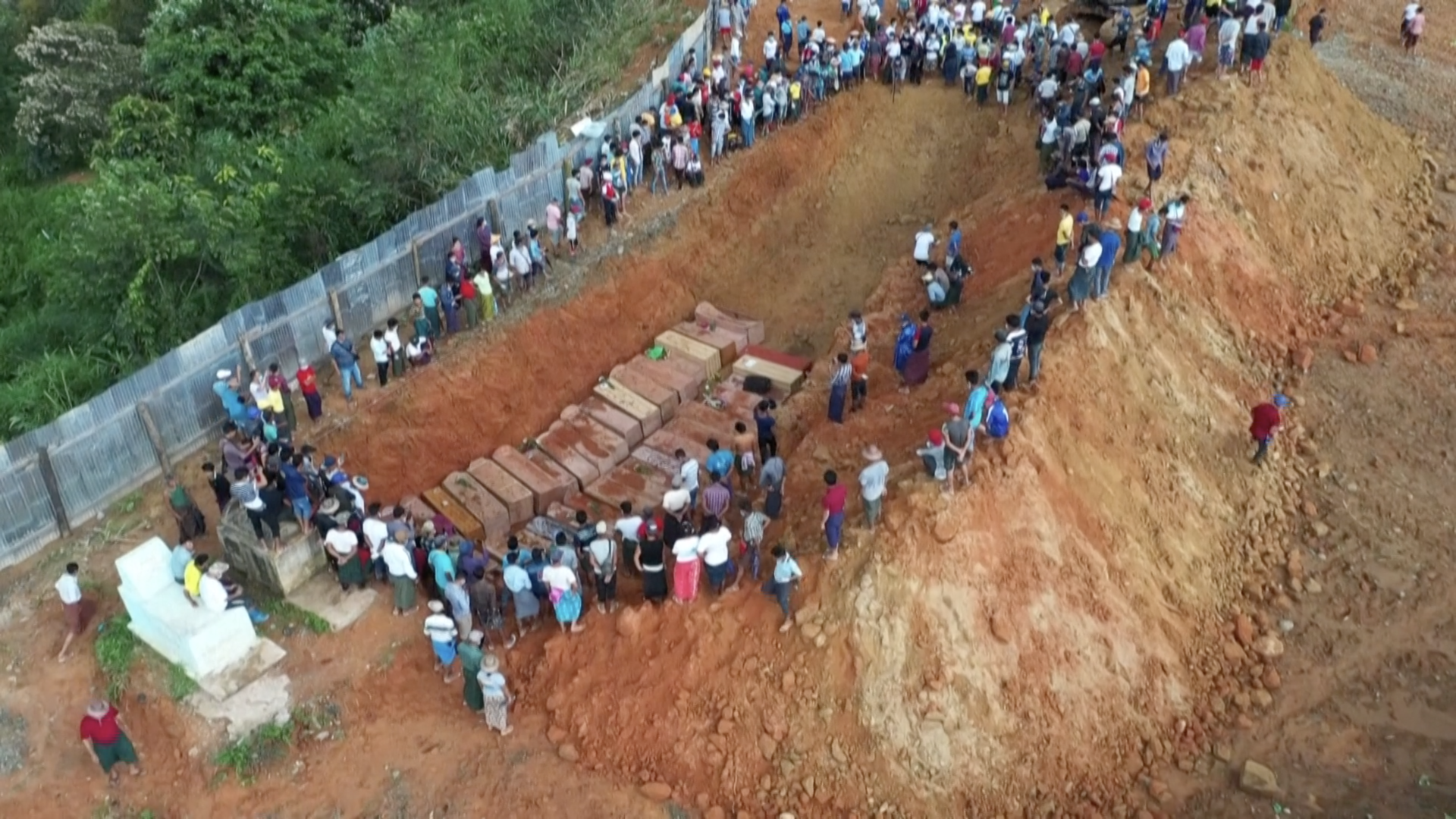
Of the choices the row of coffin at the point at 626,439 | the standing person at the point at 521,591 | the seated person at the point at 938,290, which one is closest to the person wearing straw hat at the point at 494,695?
the standing person at the point at 521,591

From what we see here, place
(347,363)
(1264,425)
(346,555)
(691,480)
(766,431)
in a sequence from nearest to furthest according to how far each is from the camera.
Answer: (346,555) → (691,480) → (1264,425) → (766,431) → (347,363)

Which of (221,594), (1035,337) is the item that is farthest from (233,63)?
(1035,337)

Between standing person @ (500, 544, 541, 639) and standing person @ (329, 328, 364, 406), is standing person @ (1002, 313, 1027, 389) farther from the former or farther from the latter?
standing person @ (329, 328, 364, 406)

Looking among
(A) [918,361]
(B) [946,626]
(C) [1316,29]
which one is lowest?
(B) [946,626]

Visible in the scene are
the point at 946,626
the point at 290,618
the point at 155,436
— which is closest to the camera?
the point at 946,626

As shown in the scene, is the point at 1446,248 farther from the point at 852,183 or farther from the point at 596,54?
the point at 596,54

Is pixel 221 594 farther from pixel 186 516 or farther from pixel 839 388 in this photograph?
pixel 839 388

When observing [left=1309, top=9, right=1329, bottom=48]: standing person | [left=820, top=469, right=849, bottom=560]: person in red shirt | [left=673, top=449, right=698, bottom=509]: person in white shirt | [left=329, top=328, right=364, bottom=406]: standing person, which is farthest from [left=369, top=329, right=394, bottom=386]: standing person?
[left=1309, top=9, right=1329, bottom=48]: standing person
